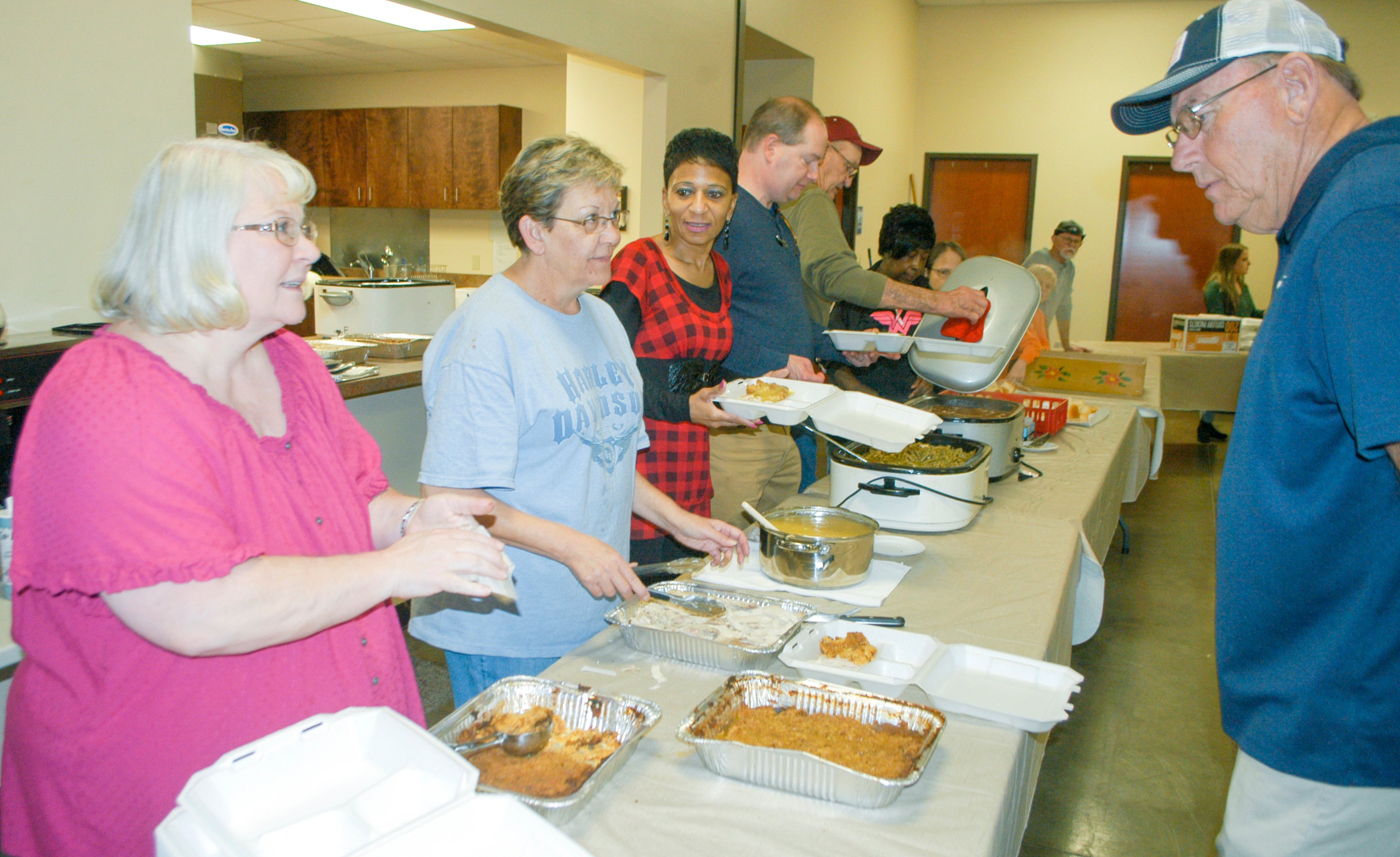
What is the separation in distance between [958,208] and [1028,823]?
7772 mm

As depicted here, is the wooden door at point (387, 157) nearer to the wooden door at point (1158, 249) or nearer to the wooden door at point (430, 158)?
the wooden door at point (430, 158)

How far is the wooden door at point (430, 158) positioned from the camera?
7.04 meters

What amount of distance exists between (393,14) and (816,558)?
15.2 ft

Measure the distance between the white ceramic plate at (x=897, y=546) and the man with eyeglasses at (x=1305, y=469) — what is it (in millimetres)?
740

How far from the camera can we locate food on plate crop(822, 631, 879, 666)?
4.44 feet

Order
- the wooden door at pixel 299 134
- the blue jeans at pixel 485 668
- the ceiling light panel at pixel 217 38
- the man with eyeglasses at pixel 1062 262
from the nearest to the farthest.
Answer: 1. the blue jeans at pixel 485 668
2. the ceiling light panel at pixel 217 38
3. the man with eyeglasses at pixel 1062 262
4. the wooden door at pixel 299 134

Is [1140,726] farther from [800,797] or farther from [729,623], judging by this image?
[800,797]

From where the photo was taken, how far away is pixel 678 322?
212 cm

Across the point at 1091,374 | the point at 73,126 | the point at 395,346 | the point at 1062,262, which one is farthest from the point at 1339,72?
the point at 1062,262

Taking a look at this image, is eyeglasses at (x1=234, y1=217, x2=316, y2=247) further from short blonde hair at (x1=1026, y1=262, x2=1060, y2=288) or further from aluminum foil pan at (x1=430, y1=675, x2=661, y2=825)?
Answer: short blonde hair at (x1=1026, y1=262, x2=1060, y2=288)

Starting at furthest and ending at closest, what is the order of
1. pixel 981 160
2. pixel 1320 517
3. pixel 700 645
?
pixel 981 160, pixel 700 645, pixel 1320 517

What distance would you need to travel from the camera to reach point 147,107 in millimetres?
2682

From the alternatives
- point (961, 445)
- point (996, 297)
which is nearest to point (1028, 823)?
point (961, 445)

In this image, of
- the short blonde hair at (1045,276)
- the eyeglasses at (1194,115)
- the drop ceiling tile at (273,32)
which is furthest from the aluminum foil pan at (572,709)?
the drop ceiling tile at (273,32)
